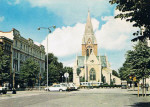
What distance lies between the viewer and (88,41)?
397 ft

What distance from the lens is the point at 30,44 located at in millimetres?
77375

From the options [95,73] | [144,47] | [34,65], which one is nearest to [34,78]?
[34,65]

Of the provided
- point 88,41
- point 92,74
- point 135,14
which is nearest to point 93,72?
point 92,74

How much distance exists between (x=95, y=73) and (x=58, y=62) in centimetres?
1976

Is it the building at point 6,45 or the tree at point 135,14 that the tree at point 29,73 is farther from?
the tree at point 135,14

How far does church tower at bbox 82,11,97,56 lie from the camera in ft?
396

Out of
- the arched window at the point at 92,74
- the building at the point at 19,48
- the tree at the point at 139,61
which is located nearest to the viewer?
the tree at the point at 139,61

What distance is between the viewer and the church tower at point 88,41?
396 feet

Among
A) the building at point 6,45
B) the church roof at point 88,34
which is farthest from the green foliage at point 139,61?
the church roof at point 88,34

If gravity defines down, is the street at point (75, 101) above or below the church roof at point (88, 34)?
below

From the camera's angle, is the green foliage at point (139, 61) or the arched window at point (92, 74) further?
the arched window at point (92, 74)

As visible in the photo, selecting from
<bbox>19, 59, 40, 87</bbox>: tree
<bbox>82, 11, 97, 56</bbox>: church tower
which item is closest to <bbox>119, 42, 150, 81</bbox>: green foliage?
<bbox>19, 59, 40, 87</bbox>: tree

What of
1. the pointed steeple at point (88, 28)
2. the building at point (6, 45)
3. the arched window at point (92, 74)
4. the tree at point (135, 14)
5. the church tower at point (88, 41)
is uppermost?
the pointed steeple at point (88, 28)

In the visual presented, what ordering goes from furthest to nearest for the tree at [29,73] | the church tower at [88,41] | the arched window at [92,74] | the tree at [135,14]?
the church tower at [88,41], the arched window at [92,74], the tree at [29,73], the tree at [135,14]
